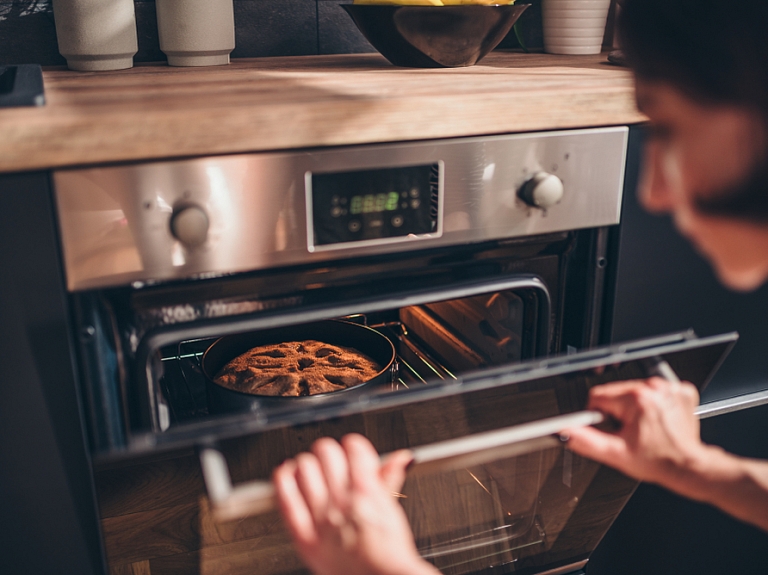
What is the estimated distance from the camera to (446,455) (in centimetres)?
60

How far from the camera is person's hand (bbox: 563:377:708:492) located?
2.25 feet

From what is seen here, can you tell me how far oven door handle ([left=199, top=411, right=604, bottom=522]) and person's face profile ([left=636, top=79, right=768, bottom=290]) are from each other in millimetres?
206

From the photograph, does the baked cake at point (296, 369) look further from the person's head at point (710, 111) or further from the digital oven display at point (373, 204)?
the person's head at point (710, 111)

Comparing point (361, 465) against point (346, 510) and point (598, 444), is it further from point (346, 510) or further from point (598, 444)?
point (598, 444)

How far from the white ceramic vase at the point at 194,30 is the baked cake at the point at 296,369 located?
17.5 inches

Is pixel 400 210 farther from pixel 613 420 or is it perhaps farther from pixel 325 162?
pixel 613 420

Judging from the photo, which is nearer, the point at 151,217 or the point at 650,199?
the point at 650,199

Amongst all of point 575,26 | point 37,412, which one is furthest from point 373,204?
point 575,26

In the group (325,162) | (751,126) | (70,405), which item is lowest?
(70,405)

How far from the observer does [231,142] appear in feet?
2.25

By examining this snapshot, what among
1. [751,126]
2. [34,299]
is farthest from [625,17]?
[34,299]

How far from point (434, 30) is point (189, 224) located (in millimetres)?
467

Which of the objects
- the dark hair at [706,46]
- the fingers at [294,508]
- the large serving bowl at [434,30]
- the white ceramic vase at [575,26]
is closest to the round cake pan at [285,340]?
the fingers at [294,508]

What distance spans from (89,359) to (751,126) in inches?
24.3
